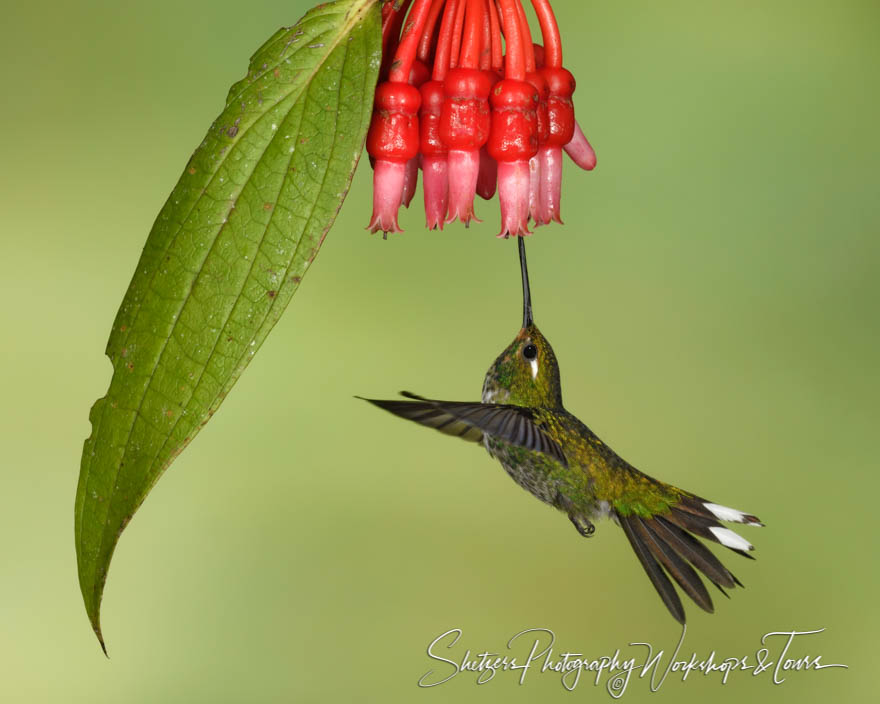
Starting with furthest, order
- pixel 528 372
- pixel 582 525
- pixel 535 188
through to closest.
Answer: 1. pixel 582 525
2. pixel 528 372
3. pixel 535 188

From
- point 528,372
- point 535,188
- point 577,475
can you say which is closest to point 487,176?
point 535,188

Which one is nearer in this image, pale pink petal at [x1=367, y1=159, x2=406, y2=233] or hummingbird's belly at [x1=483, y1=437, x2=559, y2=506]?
pale pink petal at [x1=367, y1=159, x2=406, y2=233]

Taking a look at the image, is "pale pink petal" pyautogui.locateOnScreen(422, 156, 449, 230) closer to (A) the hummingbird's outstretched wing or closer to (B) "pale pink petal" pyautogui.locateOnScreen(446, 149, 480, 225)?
(B) "pale pink petal" pyautogui.locateOnScreen(446, 149, 480, 225)

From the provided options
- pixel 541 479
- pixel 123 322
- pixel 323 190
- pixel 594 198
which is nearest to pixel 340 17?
pixel 323 190

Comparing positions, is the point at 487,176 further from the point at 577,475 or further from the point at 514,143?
the point at 577,475

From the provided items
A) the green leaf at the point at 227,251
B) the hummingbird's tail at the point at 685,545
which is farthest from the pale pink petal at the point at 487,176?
the hummingbird's tail at the point at 685,545

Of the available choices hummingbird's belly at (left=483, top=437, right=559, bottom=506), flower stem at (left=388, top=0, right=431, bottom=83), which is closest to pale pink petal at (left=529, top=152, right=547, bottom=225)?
flower stem at (left=388, top=0, right=431, bottom=83)

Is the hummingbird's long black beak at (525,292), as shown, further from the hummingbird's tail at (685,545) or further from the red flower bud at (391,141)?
the hummingbird's tail at (685,545)
